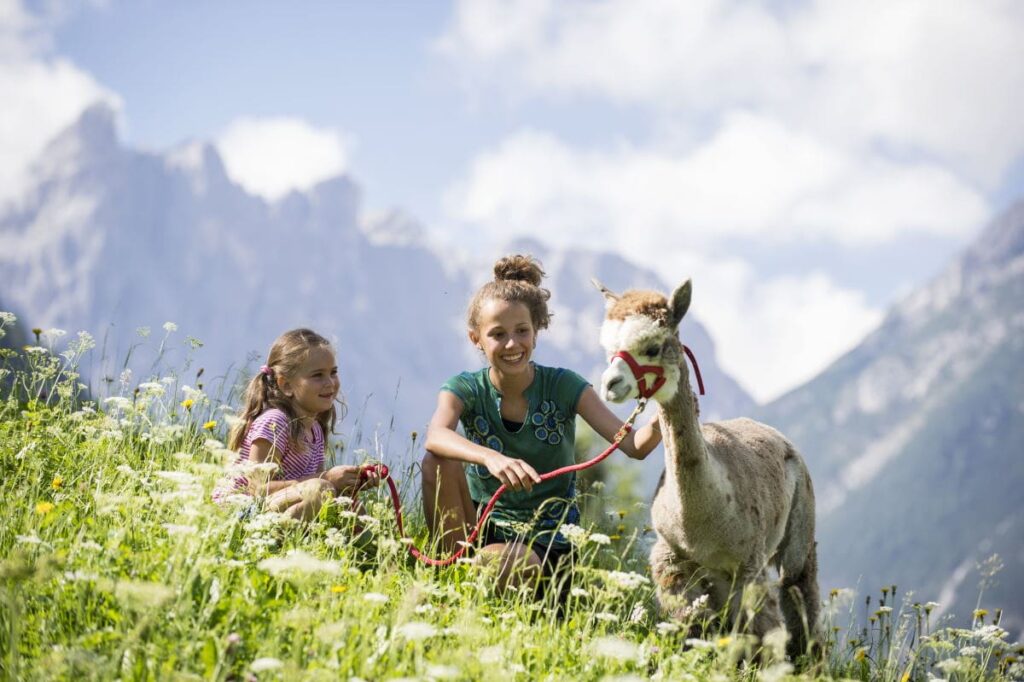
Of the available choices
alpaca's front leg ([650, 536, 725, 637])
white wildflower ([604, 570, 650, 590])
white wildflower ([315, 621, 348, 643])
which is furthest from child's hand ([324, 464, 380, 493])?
white wildflower ([315, 621, 348, 643])

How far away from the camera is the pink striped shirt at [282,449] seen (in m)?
5.19

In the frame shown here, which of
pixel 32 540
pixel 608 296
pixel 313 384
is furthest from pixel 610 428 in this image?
pixel 32 540

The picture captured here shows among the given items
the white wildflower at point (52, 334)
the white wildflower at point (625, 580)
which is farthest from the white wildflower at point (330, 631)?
the white wildflower at point (52, 334)

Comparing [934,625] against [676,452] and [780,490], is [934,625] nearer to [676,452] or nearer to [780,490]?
[780,490]

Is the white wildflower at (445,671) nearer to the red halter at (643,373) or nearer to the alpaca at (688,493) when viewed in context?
the alpaca at (688,493)

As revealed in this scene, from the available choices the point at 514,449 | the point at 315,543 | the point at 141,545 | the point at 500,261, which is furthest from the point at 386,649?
the point at 500,261

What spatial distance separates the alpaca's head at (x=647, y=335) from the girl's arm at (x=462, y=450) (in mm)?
676

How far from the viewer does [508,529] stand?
5.25 meters

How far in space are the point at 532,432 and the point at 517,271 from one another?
116 centimetres

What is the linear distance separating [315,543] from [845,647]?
3656 millimetres

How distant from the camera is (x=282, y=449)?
537cm

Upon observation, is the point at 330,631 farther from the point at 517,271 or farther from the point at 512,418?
the point at 517,271

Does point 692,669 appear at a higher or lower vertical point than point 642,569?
lower

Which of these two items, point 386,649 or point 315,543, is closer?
point 386,649
